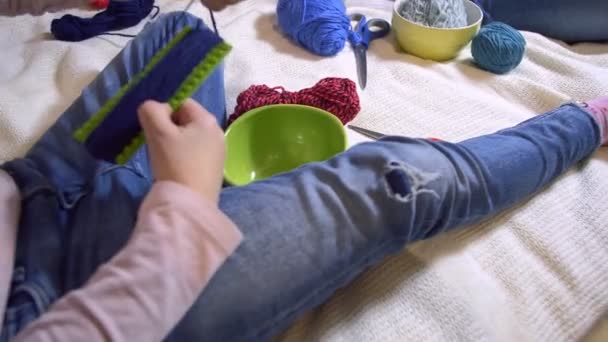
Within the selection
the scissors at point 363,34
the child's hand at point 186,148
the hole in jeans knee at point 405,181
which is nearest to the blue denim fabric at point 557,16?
the scissors at point 363,34

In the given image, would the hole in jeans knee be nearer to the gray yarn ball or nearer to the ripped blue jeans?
the ripped blue jeans

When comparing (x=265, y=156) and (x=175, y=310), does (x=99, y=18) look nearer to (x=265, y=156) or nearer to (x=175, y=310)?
(x=265, y=156)

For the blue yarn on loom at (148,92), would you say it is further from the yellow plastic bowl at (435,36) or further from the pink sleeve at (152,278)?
the yellow plastic bowl at (435,36)

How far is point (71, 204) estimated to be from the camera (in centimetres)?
53

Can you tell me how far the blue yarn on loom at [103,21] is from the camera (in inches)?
33.9

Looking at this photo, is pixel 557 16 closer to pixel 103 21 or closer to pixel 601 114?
pixel 601 114

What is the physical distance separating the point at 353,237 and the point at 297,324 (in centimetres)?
12

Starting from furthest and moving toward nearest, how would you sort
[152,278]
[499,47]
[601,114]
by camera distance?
1. [499,47]
2. [601,114]
3. [152,278]

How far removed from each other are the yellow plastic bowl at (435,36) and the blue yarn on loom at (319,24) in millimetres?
92

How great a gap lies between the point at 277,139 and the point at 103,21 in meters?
0.41

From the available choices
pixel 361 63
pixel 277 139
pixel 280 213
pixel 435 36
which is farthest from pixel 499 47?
pixel 280 213

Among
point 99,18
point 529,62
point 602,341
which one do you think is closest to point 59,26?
point 99,18

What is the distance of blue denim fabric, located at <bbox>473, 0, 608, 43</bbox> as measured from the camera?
871mm

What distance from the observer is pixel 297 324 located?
523mm
